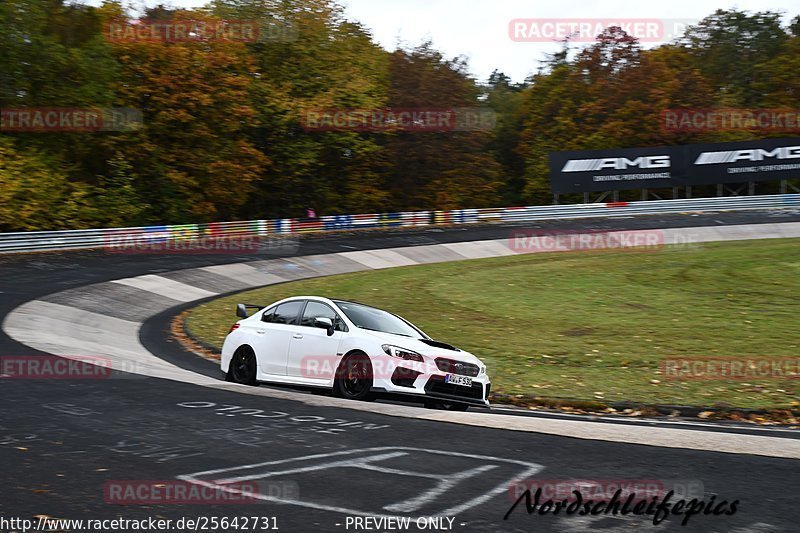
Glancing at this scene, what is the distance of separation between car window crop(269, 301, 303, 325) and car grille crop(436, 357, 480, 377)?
2.56 meters

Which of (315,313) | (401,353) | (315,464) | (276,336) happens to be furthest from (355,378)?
(315,464)

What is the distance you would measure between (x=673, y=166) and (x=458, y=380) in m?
42.7

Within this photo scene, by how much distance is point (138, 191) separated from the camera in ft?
156

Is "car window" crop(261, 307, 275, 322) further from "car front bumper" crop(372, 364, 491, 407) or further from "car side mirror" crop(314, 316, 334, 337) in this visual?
"car front bumper" crop(372, 364, 491, 407)

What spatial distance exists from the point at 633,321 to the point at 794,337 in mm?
3903

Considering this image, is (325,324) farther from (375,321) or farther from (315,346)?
(375,321)

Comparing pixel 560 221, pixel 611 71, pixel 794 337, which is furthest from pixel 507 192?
pixel 794 337

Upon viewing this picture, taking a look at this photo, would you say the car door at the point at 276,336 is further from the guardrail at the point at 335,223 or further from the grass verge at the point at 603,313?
the guardrail at the point at 335,223

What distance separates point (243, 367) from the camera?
13.3 metres

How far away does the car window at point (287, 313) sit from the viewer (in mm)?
12898

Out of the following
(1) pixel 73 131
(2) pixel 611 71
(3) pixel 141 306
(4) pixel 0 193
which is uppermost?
(2) pixel 611 71

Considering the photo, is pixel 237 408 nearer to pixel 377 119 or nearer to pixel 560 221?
→ pixel 560 221

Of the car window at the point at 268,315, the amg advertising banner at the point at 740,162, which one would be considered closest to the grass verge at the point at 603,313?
the car window at the point at 268,315

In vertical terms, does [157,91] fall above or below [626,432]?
above
